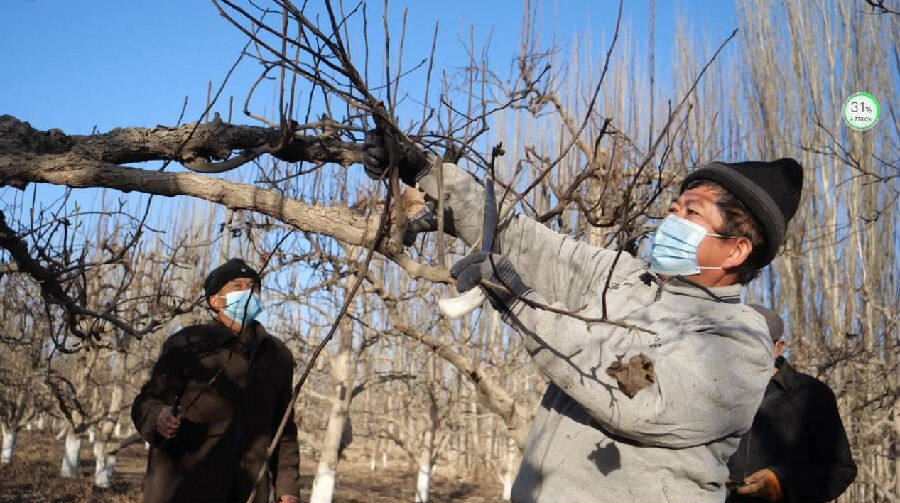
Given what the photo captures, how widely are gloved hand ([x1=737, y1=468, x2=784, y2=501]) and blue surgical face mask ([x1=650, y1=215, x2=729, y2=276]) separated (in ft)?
4.44

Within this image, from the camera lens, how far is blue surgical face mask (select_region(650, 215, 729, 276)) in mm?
2004

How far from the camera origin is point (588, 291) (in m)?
2.09

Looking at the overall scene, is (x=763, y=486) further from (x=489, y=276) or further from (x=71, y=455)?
(x=71, y=455)

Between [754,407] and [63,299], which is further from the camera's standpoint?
[63,299]

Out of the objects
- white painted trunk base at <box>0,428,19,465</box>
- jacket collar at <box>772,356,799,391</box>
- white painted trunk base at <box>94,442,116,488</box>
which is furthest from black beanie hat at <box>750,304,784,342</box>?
white painted trunk base at <box>0,428,19,465</box>

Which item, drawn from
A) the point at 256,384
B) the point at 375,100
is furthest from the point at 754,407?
the point at 256,384

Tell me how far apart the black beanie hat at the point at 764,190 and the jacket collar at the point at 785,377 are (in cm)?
161

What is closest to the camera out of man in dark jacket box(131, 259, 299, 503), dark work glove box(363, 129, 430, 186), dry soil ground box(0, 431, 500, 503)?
dark work glove box(363, 129, 430, 186)

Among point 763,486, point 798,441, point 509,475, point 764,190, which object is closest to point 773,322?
point 798,441

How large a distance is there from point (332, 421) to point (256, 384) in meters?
7.46

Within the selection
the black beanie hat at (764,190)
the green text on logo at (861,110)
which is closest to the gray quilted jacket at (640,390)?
the black beanie hat at (764,190)

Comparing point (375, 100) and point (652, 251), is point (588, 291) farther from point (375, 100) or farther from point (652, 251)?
point (375, 100)

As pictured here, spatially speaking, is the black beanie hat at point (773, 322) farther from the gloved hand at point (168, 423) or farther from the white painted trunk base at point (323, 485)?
the white painted trunk base at point (323, 485)

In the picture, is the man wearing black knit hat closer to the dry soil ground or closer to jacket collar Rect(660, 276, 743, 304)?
jacket collar Rect(660, 276, 743, 304)
